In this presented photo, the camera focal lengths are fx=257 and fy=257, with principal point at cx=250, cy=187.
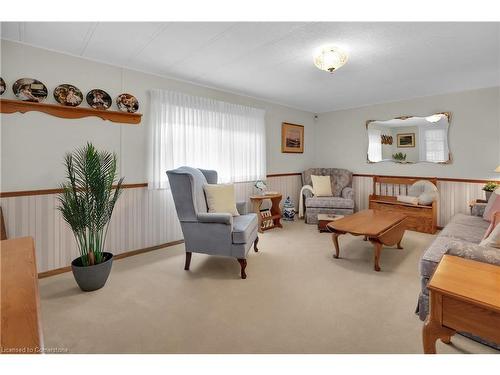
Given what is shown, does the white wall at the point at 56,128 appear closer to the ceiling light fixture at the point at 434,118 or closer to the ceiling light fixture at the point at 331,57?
the ceiling light fixture at the point at 331,57

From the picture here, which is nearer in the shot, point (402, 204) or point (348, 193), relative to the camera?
point (402, 204)

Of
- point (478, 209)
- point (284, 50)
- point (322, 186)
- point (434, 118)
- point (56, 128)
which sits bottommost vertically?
point (478, 209)

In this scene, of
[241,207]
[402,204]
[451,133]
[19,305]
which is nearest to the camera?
[19,305]

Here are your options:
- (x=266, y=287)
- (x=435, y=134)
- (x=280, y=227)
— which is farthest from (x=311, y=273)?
(x=435, y=134)

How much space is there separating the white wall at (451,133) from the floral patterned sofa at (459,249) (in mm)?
967

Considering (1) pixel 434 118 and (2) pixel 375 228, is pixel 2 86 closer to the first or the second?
(2) pixel 375 228

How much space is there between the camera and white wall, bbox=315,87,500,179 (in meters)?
3.77

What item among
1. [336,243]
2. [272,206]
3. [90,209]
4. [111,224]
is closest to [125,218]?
[111,224]

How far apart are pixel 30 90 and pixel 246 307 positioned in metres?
2.76

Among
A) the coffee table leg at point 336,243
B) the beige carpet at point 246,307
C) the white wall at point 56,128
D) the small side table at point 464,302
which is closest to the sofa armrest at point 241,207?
the beige carpet at point 246,307

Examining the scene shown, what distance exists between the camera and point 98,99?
109 inches

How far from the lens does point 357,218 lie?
322cm

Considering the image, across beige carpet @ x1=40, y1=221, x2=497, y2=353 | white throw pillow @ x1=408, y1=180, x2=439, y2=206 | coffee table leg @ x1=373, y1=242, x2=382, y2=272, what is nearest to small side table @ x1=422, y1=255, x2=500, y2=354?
beige carpet @ x1=40, y1=221, x2=497, y2=353

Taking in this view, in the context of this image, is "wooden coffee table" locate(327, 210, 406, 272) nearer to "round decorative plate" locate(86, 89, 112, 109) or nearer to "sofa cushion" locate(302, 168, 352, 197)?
"sofa cushion" locate(302, 168, 352, 197)
